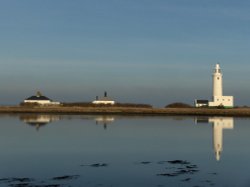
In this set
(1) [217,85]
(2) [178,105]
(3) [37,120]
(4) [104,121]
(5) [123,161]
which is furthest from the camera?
(2) [178,105]

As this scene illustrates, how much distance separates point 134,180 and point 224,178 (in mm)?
3645

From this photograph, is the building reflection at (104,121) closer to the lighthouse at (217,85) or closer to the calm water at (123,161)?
the calm water at (123,161)

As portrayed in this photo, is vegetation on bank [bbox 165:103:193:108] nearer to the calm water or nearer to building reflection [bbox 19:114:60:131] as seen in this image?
building reflection [bbox 19:114:60:131]

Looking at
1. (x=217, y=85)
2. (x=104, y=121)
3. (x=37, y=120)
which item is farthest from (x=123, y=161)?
(x=217, y=85)

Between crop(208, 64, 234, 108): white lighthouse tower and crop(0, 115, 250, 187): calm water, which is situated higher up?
crop(208, 64, 234, 108): white lighthouse tower

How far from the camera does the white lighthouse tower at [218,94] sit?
273ft

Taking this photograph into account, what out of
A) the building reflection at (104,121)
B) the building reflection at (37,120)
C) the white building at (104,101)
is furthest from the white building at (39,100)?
the building reflection at (104,121)

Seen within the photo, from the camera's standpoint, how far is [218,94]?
274 ft

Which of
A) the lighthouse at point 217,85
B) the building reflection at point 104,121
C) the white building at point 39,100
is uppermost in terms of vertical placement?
the lighthouse at point 217,85

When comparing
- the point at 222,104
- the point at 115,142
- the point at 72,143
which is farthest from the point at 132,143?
the point at 222,104

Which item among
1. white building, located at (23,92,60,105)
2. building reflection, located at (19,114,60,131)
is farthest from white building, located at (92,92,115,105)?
building reflection, located at (19,114,60,131)

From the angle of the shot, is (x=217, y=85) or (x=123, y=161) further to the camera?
(x=217, y=85)

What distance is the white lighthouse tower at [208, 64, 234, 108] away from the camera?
83312 millimetres

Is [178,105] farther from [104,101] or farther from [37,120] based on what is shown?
[37,120]
